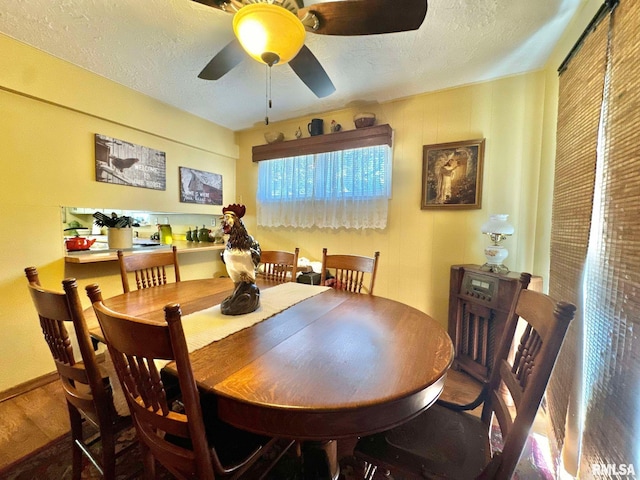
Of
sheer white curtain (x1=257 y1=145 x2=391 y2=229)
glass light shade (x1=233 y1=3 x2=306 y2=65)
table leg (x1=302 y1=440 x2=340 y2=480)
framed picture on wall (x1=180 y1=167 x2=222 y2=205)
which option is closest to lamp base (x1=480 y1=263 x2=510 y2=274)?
sheer white curtain (x1=257 y1=145 x2=391 y2=229)

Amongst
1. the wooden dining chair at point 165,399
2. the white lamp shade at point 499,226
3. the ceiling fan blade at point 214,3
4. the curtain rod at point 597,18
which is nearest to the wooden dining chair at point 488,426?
the wooden dining chair at point 165,399

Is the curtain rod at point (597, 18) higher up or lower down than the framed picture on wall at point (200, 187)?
higher up

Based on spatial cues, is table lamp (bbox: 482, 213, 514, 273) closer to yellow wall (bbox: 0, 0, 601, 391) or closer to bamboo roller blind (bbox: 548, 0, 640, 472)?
yellow wall (bbox: 0, 0, 601, 391)

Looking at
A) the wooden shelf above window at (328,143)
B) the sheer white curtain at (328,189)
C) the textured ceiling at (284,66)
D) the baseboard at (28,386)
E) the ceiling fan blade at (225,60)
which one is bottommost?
the baseboard at (28,386)

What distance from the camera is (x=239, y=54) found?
4.81 feet

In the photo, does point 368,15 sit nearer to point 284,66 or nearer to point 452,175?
point 284,66

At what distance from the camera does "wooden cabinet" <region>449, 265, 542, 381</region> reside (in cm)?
172

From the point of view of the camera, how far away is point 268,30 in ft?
3.67

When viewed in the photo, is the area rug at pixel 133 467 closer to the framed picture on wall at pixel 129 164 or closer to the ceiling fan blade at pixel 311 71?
the framed picture on wall at pixel 129 164

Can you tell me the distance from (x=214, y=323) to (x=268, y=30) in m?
1.30

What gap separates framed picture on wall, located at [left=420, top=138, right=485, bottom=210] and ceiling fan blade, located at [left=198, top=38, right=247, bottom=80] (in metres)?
1.71

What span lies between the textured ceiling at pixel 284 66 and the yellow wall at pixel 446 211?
172mm

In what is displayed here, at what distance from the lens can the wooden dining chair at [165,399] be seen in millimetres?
606

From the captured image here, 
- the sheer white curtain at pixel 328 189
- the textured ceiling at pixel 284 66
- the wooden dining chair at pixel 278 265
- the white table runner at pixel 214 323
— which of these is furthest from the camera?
the sheer white curtain at pixel 328 189
